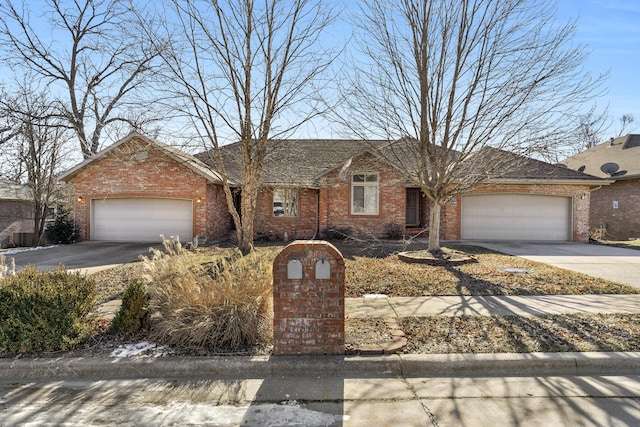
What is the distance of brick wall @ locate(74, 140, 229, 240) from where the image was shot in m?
14.9

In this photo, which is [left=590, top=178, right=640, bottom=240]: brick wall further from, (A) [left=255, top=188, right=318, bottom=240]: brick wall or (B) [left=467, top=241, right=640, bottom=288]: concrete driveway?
(A) [left=255, top=188, right=318, bottom=240]: brick wall

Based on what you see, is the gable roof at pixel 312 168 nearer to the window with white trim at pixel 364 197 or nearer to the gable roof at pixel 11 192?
the window with white trim at pixel 364 197

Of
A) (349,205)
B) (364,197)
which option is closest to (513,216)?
(364,197)

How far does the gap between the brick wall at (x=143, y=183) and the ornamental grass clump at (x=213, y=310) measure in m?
10.1

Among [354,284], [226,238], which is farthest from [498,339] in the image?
[226,238]

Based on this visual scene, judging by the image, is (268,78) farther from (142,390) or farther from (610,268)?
(610,268)

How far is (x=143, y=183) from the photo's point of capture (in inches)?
600

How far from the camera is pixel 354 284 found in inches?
Result: 305

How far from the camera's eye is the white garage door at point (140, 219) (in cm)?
1546

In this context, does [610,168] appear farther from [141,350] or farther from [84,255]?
[84,255]

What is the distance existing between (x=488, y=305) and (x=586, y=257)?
8.09 meters

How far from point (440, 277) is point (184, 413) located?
6477mm

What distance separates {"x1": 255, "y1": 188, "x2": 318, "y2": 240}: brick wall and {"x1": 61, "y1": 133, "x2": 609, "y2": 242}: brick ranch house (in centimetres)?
5

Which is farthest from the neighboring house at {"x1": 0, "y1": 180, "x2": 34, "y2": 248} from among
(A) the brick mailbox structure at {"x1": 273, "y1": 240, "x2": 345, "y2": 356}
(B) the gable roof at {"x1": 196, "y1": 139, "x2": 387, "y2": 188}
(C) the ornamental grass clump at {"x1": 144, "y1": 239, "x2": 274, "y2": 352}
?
(A) the brick mailbox structure at {"x1": 273, "y1": 240, "x2": 345, "y2": 356}
